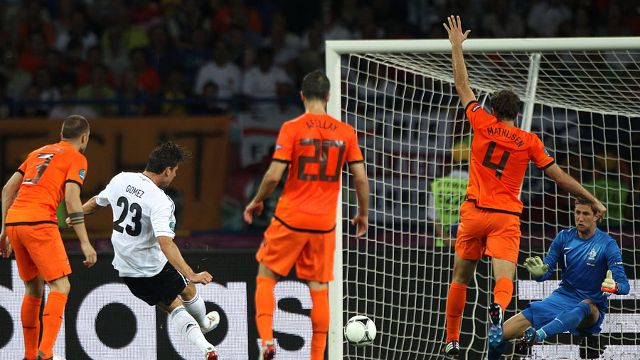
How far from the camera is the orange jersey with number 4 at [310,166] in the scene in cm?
787

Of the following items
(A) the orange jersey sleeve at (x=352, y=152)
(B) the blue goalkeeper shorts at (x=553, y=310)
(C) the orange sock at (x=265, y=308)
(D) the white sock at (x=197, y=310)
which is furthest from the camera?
(B) the blue goalkeeper shorts at (x=553, y=310)

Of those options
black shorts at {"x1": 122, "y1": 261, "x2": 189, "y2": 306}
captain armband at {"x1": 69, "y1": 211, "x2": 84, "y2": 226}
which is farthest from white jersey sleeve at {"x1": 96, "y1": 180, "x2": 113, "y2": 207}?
black shorts at {"x1": 122, "y1": 261, "x2": 189, "y2": 306}

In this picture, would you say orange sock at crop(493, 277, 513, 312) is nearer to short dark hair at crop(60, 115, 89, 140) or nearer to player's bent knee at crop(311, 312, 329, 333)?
player's bent knee at crop(311, 312, 329, 333)

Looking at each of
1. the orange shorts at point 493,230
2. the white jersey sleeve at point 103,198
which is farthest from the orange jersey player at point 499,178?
the white jersey sleeve at point 103,198

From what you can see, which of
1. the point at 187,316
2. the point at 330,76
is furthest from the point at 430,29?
the point at 187,316

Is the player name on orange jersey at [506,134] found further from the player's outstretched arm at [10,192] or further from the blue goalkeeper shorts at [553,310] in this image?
the player's outstretched arm at [10,192]

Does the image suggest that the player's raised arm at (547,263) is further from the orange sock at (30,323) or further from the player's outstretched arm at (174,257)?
the orange sock at (30,323)

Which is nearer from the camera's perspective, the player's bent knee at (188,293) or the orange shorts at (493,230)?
the orange shorts at (493,230)

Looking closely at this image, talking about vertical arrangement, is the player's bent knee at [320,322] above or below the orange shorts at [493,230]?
below

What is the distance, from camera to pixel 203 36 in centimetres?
1512

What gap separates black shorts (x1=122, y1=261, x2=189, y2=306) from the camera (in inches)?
347

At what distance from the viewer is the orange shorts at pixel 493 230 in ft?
28.6

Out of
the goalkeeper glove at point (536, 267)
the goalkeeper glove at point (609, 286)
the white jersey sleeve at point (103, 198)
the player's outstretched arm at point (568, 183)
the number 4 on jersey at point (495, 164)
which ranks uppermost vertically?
the number 4 on jersey at point (495, 164)

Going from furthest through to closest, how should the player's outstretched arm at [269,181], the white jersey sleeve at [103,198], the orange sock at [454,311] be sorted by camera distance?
the orange sock at [454,311] → the white jersey sleeve at [103,198] → the player's outstretched arm at [269,181]
